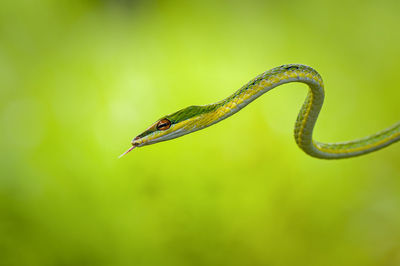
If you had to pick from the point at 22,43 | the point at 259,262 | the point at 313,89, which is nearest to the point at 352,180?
the point at 259,262

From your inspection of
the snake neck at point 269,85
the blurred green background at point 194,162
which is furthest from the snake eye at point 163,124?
the blurred green background at point 194,162

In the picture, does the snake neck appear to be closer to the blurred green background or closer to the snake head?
the snake head

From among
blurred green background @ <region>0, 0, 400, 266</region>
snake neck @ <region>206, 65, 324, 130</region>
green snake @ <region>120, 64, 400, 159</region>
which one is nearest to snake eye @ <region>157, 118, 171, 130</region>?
green snake @ <region>120, 64, 400, 159</region>

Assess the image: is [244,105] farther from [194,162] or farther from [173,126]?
[194,162]

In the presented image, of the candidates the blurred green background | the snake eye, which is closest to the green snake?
the snake eye

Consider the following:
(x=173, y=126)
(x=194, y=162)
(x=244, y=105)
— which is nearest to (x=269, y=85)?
(x=244, y=105)

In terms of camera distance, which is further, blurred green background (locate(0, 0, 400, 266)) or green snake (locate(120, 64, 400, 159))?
blurred green background (locate(0, 0, 400, 266))

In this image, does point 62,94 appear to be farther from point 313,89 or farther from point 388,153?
point 388,153

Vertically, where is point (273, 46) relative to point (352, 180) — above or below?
above

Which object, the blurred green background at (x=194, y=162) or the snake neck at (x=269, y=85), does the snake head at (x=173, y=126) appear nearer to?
the snake neck at (x=269, y=85)
